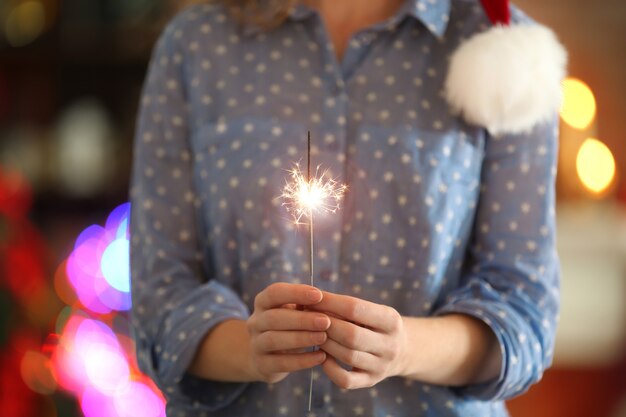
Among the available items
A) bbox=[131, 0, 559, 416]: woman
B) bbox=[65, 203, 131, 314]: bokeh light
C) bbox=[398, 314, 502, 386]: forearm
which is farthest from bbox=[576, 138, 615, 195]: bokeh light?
bbox=[398, 314, 502, 386]: forearm

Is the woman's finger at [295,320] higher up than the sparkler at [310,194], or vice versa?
the sparkler at [310,194]

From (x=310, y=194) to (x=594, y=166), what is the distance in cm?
186

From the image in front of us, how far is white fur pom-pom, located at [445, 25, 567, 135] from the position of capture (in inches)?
33.6

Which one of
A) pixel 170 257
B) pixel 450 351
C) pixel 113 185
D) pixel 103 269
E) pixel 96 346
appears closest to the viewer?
pixel 450 351

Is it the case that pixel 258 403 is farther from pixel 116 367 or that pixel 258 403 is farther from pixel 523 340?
pixel 116 367

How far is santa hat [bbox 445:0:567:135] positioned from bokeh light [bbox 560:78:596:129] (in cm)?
145

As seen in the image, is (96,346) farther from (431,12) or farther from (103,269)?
(431,12)

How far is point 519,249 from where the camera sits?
857mm

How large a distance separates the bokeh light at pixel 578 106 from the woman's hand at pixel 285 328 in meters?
1.76

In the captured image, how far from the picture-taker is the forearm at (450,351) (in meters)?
0.74

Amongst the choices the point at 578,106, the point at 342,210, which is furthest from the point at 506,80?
the point at 578,106

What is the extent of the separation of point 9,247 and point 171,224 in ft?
3.17

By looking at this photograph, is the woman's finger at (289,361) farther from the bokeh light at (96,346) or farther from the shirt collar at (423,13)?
the bokeh light at (96,346)

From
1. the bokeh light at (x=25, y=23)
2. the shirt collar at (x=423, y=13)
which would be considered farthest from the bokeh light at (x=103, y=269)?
the shirt collar at (x=423, y=13)
